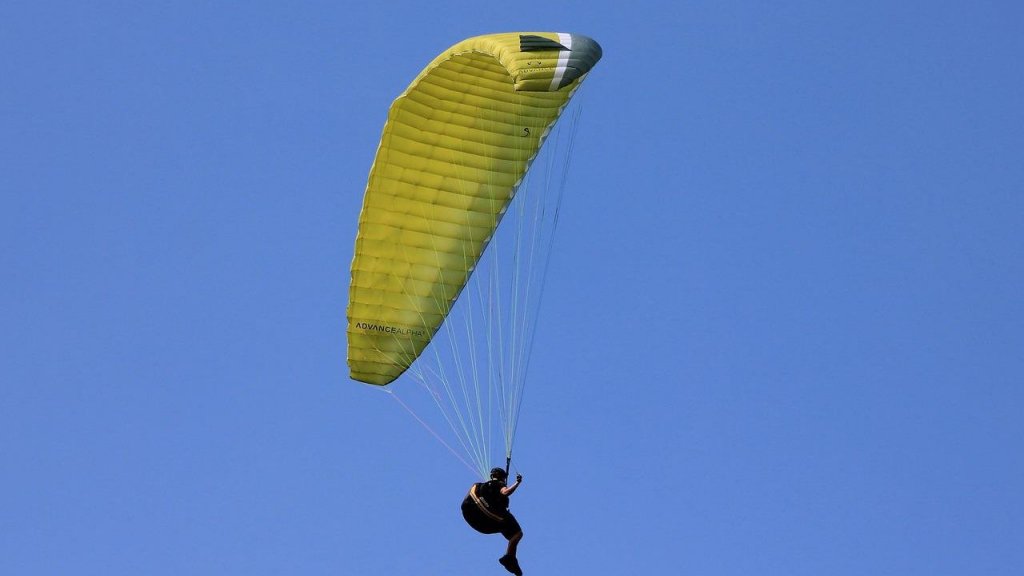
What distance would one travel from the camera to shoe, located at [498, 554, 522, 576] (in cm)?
2678

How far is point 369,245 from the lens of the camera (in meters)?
28.8

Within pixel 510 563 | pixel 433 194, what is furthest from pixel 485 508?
pixel 433 194


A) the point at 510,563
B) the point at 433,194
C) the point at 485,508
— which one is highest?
the point at 433,194

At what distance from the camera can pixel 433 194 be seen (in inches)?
1147

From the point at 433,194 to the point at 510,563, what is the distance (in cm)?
539

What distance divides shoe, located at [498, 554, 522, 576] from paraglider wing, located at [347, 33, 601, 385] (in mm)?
3997

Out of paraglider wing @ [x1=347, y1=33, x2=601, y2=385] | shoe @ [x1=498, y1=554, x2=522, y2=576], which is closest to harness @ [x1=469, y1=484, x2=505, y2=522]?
shoe @ [x1=498, y1=554, x2=522, y2=576]

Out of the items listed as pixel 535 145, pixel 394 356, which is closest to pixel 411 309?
pixel 394 356

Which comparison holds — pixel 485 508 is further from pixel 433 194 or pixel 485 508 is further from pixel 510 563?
pixel 433 194

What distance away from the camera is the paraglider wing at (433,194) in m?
28.2

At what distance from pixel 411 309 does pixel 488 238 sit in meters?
1.48

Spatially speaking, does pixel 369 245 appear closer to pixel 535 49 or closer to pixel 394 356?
pixel 394 356

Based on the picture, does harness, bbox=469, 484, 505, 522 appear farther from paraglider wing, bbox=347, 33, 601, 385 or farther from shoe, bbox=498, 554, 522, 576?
paraglider wing, bbox=347, 33, 601, 385

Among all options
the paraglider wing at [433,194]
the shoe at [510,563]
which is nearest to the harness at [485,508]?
the shoe at [510,563]
